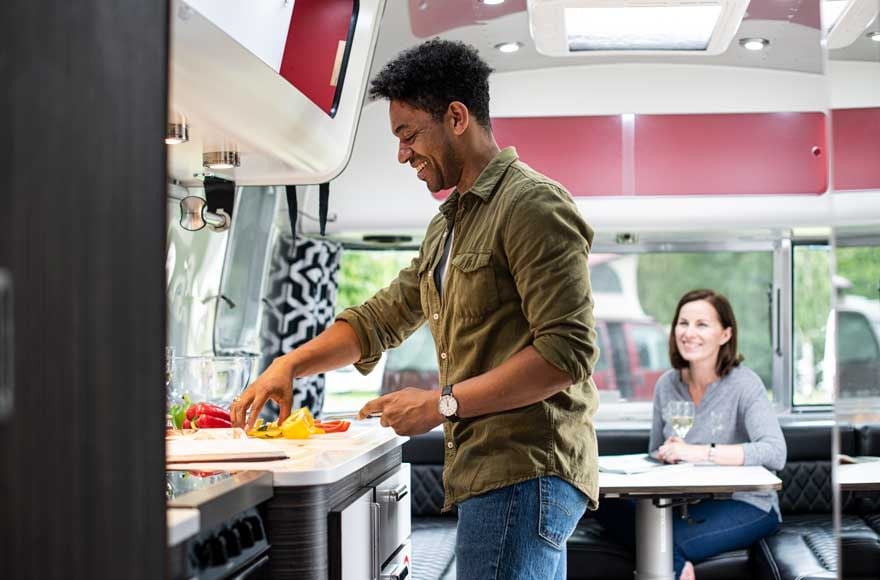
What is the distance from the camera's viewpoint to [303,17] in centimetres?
309

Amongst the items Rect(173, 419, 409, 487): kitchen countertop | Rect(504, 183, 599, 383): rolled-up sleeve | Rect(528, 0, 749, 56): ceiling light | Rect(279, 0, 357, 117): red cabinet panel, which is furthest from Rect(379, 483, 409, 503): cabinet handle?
Rect(528, 0, 749, 56): ceiling light

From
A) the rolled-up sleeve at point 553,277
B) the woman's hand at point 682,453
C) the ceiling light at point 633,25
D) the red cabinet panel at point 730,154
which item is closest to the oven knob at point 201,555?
the rolled-up sleeve at point 553,277

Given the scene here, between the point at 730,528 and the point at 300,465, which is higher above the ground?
the point at 300,465

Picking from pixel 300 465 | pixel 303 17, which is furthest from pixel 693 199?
pixel 300 465

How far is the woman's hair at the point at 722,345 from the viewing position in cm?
457

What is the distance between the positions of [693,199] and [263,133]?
3.10m

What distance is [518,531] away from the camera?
2.18 m

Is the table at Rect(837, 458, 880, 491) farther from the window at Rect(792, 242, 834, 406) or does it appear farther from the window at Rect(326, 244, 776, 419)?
the window at Rect(792, 242, 834, 406)

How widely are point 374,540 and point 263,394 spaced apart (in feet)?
1.51

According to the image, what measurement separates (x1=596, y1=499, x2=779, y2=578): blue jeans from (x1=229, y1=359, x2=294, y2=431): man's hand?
2125mm

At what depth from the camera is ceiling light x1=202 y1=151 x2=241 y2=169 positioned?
127 inches

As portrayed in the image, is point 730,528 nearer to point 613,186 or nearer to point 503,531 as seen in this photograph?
point 613,186

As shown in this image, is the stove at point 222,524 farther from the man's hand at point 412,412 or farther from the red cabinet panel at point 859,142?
the red cabinet panel at point 859,142

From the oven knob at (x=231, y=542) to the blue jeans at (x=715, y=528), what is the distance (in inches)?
105
